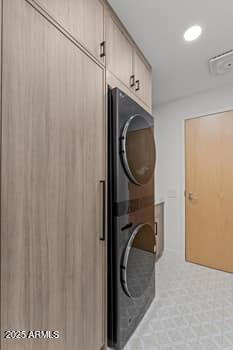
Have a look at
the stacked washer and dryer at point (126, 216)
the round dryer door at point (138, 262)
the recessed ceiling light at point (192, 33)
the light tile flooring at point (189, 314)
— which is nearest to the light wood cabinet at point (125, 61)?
the stacked washer and dryer at point (126, 216)

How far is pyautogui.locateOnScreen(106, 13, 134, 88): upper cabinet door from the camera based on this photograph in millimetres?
1351

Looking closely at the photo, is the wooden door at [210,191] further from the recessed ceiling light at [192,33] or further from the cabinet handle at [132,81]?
the cabinet handle at [132,81]

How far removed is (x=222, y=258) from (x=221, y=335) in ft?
3.84

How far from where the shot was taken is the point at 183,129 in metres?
2.94

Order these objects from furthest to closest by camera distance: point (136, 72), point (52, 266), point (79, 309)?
point (136, 72) < point (79, 309) < point (52, 266)

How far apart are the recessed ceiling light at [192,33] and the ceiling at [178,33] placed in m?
0.04

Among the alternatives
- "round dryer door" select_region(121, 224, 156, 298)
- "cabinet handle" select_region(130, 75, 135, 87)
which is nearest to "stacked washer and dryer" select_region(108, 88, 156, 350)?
"round dryer door" select_region(121, 224, 156, 298)

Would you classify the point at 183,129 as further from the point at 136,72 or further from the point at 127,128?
the point at 127,128

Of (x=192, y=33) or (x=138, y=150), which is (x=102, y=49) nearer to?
(x=138, y=150)

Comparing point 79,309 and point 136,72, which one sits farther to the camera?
point 136,72

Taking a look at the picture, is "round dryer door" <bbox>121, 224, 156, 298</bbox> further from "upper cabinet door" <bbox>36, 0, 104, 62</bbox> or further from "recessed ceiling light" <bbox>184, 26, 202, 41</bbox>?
"recessed ceiling light" <bbox>184, 26, 202, 41</bbox>

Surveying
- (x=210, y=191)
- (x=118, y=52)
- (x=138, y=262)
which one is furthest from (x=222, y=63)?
(x=138, y=262)

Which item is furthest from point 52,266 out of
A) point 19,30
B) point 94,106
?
point 19,30

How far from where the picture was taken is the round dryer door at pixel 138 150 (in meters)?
1.36
